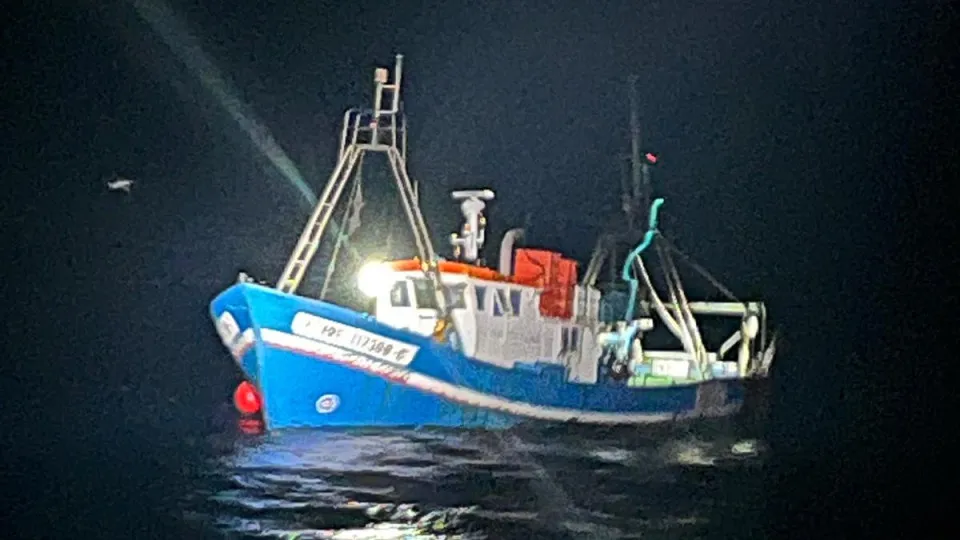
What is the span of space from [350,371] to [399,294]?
207 millimetres

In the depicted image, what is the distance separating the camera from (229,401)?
3.38m

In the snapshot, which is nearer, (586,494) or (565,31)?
(586,494)

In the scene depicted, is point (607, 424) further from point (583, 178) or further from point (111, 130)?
point (111, 130)

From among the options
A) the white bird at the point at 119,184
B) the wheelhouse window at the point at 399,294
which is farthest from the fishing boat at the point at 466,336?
the white bird at the point at 119,184

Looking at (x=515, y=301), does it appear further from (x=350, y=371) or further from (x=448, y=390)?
(x=350, y=371)

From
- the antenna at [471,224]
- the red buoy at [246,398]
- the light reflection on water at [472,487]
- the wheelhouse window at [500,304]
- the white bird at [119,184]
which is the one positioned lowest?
the light reflection on water at [472,487]

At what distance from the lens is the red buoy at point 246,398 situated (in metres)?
3.33

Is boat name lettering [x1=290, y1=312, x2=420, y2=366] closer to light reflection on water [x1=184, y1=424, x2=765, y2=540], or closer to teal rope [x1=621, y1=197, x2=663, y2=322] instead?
light reflection on water [x1=184, y1=424, x2=765, y2=540]

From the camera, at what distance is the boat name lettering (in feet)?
10.7

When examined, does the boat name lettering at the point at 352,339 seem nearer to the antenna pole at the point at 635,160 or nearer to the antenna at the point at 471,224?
the antenna at the point at 471,224

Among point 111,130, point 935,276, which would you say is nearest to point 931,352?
point 935,276

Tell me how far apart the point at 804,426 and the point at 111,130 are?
1743 millimetres

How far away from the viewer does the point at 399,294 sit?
335cm

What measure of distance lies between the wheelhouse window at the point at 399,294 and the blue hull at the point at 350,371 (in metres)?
0.07
